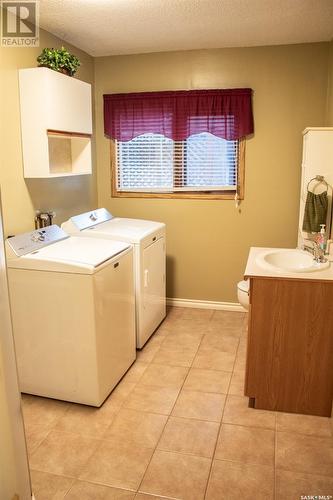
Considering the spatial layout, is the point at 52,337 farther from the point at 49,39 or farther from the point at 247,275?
the point at 49,39

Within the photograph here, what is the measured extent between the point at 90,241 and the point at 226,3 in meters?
1.74

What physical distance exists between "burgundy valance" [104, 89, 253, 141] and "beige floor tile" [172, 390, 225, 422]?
2197 mm

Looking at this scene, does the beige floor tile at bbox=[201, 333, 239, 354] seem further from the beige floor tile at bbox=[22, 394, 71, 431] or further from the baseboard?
the beige floor tile at bbox=[22, 394, 71, 431]

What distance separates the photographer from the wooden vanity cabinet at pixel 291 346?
244 cm

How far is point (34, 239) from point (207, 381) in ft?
4.86

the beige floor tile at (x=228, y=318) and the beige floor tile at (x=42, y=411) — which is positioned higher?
the beige floor tile at (x=228, y=318)

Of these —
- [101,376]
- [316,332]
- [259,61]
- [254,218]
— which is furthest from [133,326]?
[259,61]

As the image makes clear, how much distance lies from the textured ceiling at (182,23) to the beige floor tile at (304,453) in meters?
2.54

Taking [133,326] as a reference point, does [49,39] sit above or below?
above

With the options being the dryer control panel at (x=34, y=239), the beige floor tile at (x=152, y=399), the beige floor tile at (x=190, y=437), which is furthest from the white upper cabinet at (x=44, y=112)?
the beige floor tile at (x=190, y=437)

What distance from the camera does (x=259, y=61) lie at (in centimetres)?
369

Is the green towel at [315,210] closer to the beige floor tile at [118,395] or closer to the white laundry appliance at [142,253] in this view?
the white laundry appliance at [142,253]

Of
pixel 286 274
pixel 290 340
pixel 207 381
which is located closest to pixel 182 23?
pixel 286 274

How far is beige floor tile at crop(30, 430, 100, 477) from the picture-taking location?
214 centimetres
